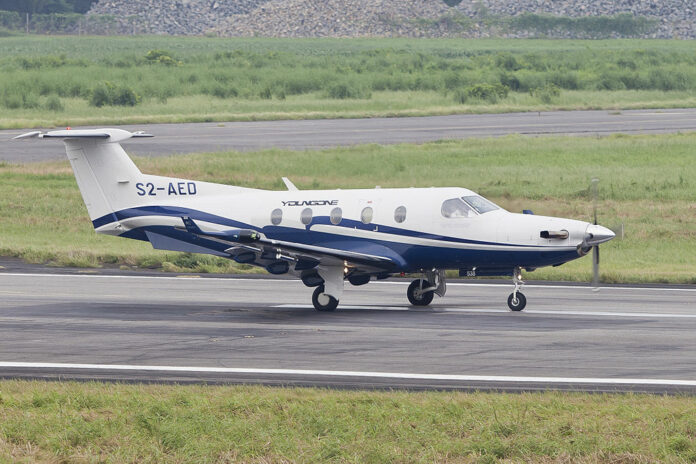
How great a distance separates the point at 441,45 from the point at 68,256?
104551 millimetres

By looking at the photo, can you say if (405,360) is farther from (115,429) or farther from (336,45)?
(336,45)

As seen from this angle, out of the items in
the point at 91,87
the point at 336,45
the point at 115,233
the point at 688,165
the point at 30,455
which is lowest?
the point at 30,455

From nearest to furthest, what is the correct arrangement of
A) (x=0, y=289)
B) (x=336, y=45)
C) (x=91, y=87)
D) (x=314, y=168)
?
(x=0, y=289)
(x=314, y=168)
(x=91, y=87)
(x=336, y=45)

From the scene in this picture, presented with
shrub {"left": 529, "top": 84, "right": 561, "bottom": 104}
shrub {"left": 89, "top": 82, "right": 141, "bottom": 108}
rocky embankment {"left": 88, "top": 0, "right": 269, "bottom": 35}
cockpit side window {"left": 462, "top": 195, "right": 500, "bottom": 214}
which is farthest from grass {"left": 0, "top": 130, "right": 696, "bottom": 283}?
rocky embankment {"left": 88, "top": 0, "right": 269, "bottom": 35}

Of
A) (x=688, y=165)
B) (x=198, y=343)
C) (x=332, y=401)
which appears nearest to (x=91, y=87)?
(x=688, y=165)

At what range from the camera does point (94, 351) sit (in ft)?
58.6

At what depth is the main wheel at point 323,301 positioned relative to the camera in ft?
72.9

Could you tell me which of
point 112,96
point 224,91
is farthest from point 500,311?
point 224,91

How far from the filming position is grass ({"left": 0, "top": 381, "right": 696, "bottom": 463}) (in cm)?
1179

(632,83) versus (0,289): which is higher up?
(632,83)

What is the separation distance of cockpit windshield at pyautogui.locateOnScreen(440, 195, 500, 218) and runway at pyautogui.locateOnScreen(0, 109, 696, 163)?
89.0 ft

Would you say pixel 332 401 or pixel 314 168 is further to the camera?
pixel 314 168

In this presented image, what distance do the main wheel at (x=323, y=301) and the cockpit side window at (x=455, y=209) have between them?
285cm

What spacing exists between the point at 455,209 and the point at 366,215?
1.81 meters
